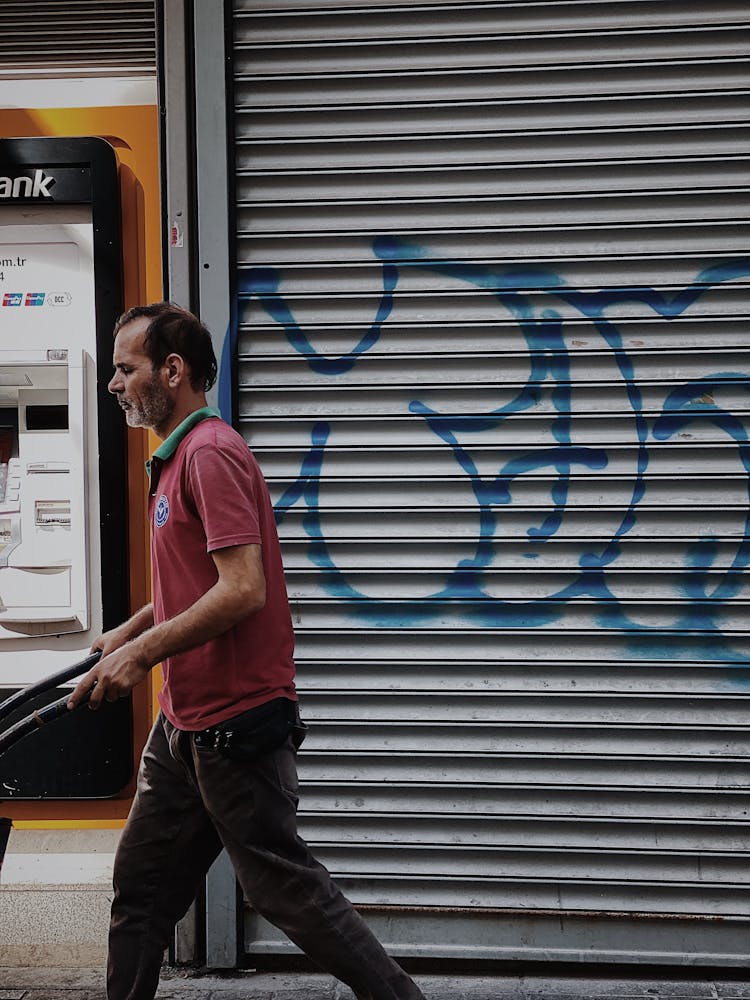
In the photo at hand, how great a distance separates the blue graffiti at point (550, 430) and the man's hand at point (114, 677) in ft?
3.94

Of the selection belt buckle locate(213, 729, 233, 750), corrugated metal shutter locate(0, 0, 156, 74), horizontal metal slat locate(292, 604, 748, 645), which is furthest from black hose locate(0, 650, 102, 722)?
corrugated metal shutter locate(0, 0, 156, 74)

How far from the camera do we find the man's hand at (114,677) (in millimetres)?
2406

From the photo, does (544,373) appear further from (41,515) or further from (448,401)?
(41,515)

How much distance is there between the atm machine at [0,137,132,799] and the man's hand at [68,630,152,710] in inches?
77.5

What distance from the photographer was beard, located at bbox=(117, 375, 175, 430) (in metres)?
2.71

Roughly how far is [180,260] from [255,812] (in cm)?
185

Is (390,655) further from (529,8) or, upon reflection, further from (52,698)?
(529,8)

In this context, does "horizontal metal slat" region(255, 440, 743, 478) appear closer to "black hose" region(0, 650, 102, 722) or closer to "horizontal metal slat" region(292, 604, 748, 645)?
"horizontal metal slat" region(292, 604, 748, 645)

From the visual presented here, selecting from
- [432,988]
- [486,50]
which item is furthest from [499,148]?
[432,988]

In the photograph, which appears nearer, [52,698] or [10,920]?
[10,920]

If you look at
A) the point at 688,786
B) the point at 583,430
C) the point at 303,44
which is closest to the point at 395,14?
the point at 303,44

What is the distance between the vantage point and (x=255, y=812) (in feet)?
8.53

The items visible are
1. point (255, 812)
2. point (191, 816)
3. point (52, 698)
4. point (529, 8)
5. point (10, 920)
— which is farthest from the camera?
point (52, 698)

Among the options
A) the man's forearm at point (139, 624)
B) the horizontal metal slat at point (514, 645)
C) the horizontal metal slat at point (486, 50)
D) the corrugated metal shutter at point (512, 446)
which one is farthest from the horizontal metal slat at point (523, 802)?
the horizontal metal slat at point (486, 50)
